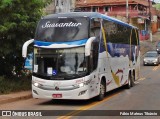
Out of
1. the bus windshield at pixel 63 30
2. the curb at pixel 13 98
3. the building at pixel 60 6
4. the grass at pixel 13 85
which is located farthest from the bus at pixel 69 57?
the building at pixel 60 6

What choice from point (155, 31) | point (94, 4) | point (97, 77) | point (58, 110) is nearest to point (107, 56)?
point (97, 77)

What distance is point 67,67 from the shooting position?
51.1 feet

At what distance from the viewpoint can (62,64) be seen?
15633 millimetres

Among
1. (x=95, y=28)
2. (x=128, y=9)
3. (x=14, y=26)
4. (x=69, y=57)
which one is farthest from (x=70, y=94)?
(x=128, y=9)

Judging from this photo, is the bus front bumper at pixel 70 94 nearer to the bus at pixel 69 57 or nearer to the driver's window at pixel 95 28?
the bus at pixel 69 57

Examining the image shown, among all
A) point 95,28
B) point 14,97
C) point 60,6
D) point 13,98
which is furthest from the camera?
point 60,6

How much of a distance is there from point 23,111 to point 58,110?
4.11 ft

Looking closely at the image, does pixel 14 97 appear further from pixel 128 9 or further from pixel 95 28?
pixel 128 9

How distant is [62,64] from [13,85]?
526cm

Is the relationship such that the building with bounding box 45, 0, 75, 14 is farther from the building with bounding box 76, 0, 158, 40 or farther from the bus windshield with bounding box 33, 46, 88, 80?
the bus windshield with bounding box 33, 46, 88, 80

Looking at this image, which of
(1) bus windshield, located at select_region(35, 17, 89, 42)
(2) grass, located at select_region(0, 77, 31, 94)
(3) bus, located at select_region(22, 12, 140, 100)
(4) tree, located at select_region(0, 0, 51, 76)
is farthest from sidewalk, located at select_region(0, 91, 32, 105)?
(1) bus windshield, located at select_region(35, 17, 89, 42)

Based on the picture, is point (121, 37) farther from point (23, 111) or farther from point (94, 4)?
point (94, 4)

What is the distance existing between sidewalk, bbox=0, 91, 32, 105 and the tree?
2157 millimetres

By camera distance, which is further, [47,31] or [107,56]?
[107,56]
